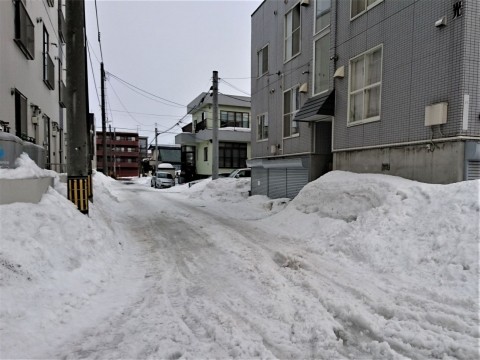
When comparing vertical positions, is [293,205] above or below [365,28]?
below

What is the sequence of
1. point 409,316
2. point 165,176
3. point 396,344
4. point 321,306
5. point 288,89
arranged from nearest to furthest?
point 396,344 < point 409,316 < point 321,306 < point 288,89 < point 165,176

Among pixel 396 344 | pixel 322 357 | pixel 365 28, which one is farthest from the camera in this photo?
pixel 365 28

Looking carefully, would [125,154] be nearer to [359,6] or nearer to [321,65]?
[321,65]

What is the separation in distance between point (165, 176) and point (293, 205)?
2192 centimetres

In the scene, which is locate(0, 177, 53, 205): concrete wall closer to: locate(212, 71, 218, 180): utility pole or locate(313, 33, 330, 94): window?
locate(313, 33, 330, 94): window

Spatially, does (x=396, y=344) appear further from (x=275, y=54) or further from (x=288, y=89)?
(x=275, y=54)

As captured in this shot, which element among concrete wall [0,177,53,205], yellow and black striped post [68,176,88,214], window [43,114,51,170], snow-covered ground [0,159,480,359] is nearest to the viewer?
snow-covered ground [0,159,480,359]

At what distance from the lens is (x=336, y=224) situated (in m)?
7.04

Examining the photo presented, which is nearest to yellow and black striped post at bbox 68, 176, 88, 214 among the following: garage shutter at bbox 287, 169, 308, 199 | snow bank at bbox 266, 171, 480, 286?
snow bank at bbox 266, 171, 480, 286

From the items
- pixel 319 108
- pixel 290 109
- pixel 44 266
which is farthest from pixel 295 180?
pixel 44 266

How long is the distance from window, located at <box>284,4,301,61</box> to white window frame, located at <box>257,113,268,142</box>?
2.99m

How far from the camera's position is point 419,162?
7133mm

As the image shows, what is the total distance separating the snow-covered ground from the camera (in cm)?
292

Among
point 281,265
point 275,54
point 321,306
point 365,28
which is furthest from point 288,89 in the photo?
point 321,306
